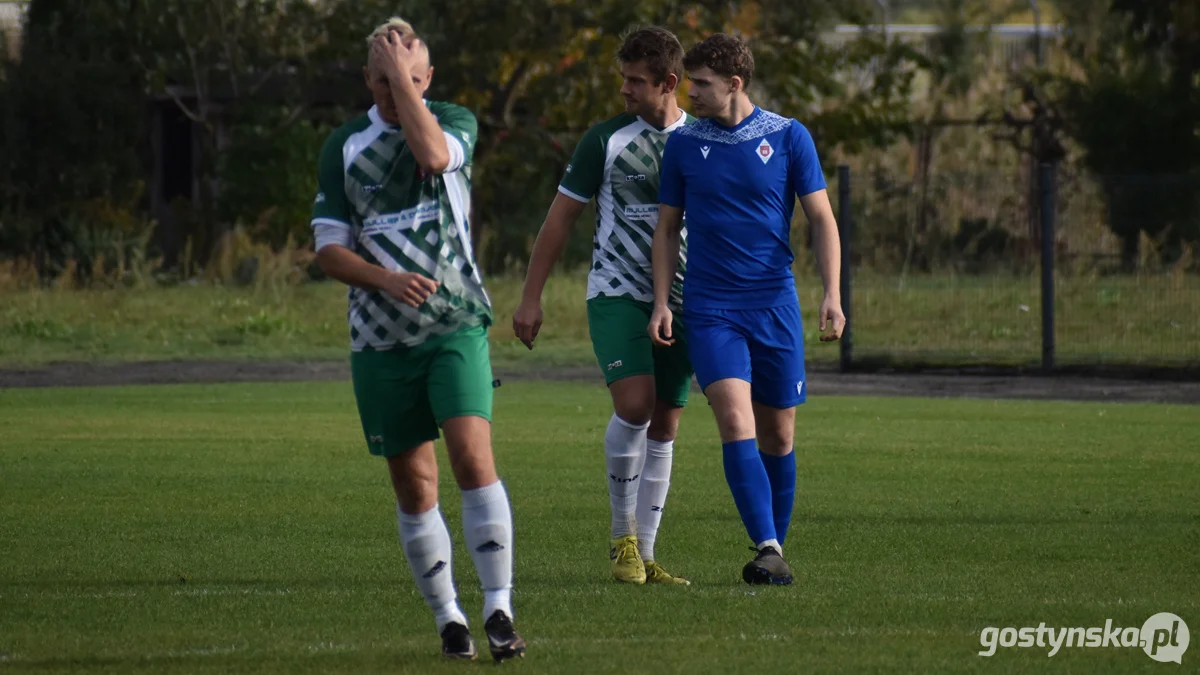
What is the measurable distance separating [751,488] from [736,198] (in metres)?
1.15

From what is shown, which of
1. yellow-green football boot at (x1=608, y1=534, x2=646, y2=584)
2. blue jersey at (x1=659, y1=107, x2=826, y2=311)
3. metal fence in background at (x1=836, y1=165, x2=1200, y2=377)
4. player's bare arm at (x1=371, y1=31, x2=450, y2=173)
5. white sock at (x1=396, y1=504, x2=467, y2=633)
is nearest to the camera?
player's bare arm at (x1=371, y1=31, x2=450, y2=173)

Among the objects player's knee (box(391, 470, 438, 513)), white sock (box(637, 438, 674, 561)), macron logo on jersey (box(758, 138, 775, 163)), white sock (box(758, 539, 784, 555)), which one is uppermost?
macron logo on jersey (box(758, 138, 775, 163))

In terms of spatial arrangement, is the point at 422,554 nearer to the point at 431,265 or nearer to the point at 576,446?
the point at 431,265

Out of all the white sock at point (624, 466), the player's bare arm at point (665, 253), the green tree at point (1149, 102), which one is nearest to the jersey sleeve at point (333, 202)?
the player's bare arm at point (665, 253)

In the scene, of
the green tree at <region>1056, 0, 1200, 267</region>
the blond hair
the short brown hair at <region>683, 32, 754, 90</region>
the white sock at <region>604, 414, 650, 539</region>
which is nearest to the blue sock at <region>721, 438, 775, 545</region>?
the white sock at <region>604, 414, 650, 539</region>

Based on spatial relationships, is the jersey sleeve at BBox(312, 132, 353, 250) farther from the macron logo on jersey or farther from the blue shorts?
the macron logo on jersey

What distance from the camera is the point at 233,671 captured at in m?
6.06

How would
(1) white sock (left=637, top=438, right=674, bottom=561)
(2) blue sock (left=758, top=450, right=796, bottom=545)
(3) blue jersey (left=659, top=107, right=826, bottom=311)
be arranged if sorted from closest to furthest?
1. (3) blue jersey (left=659, top=107, right=826, bottom=311)
2. (2) blue sock (left=758, top=450, right=796, bottom=545)
3. (1) white sock (left=637, top=438, right=674, bottom=561)

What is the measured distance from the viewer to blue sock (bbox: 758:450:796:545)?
8.09m

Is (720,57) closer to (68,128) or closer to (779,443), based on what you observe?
(779,443)

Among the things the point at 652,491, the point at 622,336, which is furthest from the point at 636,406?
the point at 652,491

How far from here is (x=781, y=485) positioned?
8.12 metres

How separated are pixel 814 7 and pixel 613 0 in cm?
370

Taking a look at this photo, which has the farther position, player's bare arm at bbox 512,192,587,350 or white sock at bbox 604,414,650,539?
white sock at bbox 604,414,650,539
